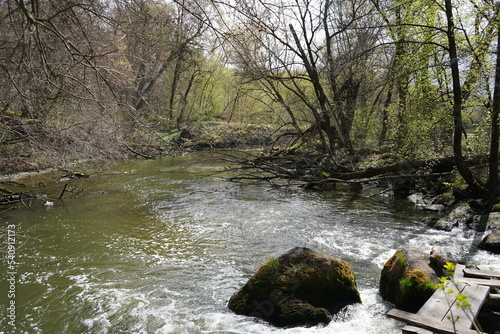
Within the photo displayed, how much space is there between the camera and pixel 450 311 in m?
3.96

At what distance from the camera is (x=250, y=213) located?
10.2m

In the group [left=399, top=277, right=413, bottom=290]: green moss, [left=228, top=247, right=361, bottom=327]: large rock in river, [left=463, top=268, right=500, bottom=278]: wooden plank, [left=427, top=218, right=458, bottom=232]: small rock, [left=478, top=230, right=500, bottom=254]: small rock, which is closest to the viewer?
[left=228, top=247, right=361, bottom=327]: large rock in river

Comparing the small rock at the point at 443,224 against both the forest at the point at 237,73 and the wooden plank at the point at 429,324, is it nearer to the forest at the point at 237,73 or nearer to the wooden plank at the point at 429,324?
the forest at the point at 237,73

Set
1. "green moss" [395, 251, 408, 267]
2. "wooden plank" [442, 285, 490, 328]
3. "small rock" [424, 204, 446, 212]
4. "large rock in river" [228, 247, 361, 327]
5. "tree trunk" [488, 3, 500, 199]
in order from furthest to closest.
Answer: "small rock" [424, 204, 446, 212] → "tree trunk" [488, 3, 500, 199] → "green moss" [395, 251, 408, 267] → "large rock in river" [228, 247, 361, 327] → "wooden plank" [442, 285, 490, 328]

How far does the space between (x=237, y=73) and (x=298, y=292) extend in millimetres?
9952

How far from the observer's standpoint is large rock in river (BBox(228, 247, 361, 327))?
4.87m

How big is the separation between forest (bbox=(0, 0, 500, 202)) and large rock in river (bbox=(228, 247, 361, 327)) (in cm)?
290

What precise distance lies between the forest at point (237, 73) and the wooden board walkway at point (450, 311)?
11.5ft

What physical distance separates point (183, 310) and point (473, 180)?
28.9ft

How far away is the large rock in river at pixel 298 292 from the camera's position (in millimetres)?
4871

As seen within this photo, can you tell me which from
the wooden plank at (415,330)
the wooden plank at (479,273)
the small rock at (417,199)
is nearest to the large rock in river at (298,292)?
the wooden plank at (415,330)

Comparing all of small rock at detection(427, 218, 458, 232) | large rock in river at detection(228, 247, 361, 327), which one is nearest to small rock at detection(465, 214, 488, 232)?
small rock at detection(427, 218, 458, 232)

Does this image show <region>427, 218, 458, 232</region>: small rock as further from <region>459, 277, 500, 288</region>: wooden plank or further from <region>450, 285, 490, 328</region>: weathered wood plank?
<region>450, 285, 490, 328</region>: weathered wood plank

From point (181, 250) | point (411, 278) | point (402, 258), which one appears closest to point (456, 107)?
point (402, 258)
